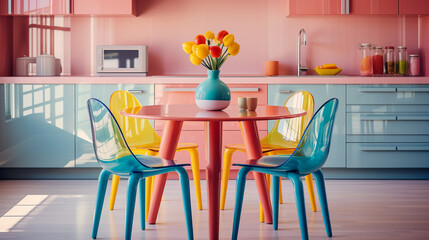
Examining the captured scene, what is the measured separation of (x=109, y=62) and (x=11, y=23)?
105 centimetres

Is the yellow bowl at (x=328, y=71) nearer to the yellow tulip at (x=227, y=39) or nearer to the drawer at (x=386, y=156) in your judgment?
the drawer at (x=386, y=156)

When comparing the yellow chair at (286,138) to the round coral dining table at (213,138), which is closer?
the round coral dining table at (213,138)

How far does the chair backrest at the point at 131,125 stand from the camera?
331 cm

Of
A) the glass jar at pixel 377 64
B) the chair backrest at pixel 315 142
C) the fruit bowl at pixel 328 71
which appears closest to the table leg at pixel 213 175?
the chair backrest at pixel 315 142

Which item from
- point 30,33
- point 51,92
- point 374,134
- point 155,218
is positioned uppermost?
point 30,33

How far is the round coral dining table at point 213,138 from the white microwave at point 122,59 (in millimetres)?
1554

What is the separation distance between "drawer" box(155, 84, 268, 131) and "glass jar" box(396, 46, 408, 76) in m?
1.32

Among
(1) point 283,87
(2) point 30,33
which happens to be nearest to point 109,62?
(2) point 30,33

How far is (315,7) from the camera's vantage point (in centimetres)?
449

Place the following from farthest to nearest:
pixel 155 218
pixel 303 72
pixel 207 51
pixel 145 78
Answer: pixel 303 72 < pixel 145 78 < pixel 155 218 < pixel 207 51

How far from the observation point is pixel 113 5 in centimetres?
449

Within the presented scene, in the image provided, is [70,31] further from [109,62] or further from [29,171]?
[29,171]

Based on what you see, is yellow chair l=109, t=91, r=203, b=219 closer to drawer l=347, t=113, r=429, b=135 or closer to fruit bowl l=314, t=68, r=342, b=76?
drawer l=347, t=113, r=429, b=135

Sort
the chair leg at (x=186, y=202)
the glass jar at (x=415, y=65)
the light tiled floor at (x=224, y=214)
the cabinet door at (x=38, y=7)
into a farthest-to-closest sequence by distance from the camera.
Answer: the glass jar at (x=415, y=65)
the cabinet door at (x=38, y=7)
the light tiled floor at (x=224, y=214)
the chair leg at (x=186, y=202)
